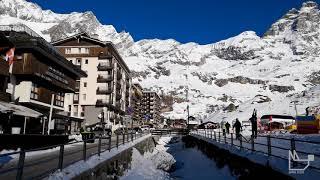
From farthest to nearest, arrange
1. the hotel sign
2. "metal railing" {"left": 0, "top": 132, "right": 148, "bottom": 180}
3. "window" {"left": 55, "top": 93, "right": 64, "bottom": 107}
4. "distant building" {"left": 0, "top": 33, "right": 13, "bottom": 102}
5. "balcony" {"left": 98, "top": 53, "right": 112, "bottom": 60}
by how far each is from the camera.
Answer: "balcony" {"left": 98, "top": 53, "right": 112, "bottom": 60}, "window" {"left": 55, "top": 93, "right": 64, "bottom": 107}, the hotel sign, "distant building" {"left": 0, "top": 33, "right": 13, "bottom": 102}, "metal railing" {"left": 0, "top": 132, "right": 148, "bottom": 180}

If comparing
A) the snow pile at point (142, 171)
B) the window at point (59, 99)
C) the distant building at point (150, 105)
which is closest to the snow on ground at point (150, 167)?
the snow pile at point (142, 171)

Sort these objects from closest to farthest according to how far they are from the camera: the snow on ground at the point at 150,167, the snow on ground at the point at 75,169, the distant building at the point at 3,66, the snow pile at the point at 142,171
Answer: the snow on ground at the point at 75,169, the snow pile at the point at 142,171, the snow on ground at the point at 150,167, the distant building at the point at 3,66

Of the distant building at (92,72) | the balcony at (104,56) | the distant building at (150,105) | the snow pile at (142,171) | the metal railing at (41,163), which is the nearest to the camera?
the metal railing at (41,163)

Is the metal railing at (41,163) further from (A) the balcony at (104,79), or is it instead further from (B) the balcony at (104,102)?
(A) the balcony at (104,79)

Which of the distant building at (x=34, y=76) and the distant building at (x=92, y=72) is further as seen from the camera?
the distant building at (x=92, y=72)

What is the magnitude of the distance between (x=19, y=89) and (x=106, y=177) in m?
25.5

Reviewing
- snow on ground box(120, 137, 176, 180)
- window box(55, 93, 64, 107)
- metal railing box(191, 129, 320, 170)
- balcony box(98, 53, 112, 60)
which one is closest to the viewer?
metal railing box(191, 129, 320, 170)

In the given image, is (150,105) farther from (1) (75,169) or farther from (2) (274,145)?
(1) (75,169)

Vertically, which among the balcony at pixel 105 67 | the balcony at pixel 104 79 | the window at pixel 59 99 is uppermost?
the balcony at pixel 105 67

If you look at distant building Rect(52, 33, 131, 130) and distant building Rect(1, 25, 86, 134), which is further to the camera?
distant building Rect(52, 33, 131, 130)

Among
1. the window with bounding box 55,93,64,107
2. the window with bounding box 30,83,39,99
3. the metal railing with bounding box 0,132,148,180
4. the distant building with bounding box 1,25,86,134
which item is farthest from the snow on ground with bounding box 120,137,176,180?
the window with bounding box 55,93,64,107

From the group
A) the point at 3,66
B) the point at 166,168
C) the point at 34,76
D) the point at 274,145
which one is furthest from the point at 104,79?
the point at 274,145

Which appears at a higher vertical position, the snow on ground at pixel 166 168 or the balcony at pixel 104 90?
the balcony at pixel 104 90

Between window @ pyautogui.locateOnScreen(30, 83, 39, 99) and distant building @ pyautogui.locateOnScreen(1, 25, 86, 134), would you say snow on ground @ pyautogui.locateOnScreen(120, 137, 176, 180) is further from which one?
window @ pyautogui.locateOnScreen(30, 83, 39, 99)
